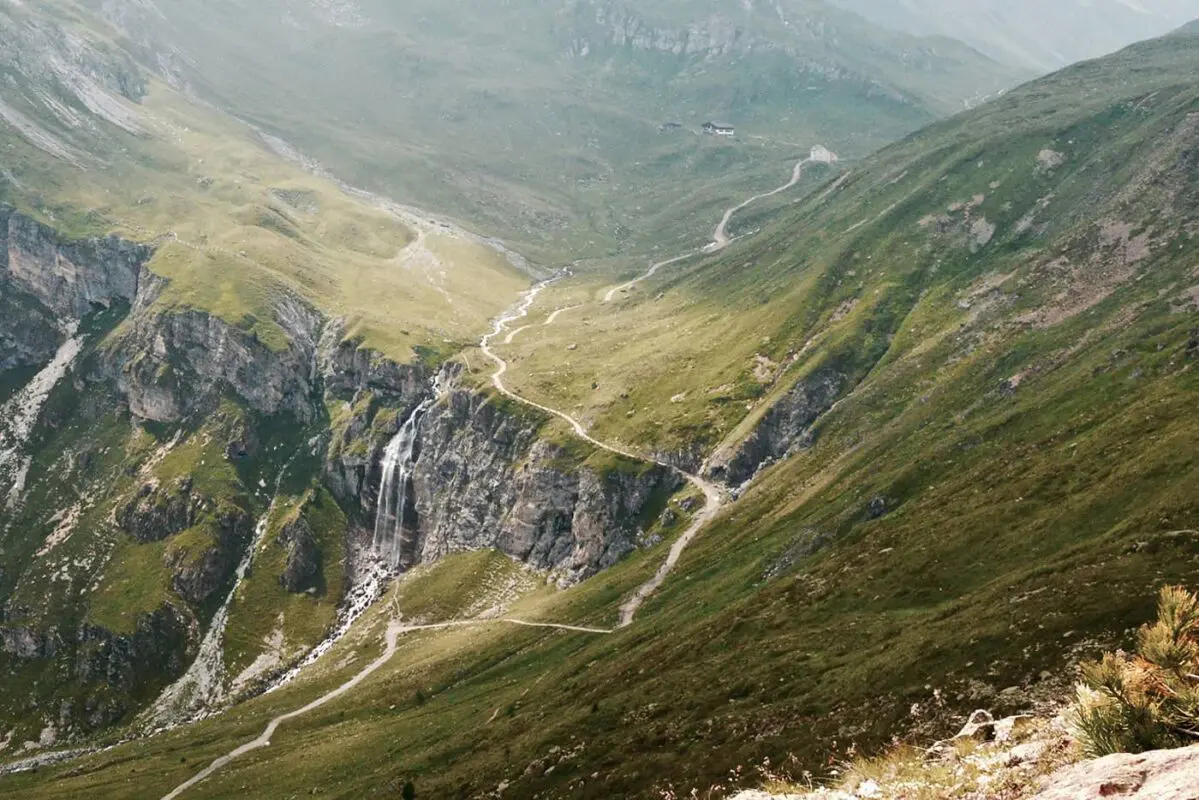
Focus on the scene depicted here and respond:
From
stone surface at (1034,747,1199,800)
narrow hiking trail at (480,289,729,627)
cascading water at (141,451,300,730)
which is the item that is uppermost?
stone surface at (1034,747,1199,800)

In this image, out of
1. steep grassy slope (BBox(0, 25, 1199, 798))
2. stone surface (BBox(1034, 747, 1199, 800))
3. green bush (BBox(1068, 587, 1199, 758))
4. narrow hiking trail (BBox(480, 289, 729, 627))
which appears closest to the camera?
stone surface (BBox(1034, 747, 1199, 800))

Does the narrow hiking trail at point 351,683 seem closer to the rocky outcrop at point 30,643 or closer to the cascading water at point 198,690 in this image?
the cascading water at point 198,690

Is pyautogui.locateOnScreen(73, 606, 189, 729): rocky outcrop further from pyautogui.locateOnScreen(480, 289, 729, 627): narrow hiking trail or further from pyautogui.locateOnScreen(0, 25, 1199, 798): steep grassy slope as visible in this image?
pyautogui.locateOnScreen(480, 289, 729, 627): narrow hiking trail

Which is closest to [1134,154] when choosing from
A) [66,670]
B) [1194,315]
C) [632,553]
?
[1194,315]

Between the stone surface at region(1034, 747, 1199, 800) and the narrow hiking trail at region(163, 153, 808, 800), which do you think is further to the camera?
the narrow hiking trail at region(163, 153, 808, 800)

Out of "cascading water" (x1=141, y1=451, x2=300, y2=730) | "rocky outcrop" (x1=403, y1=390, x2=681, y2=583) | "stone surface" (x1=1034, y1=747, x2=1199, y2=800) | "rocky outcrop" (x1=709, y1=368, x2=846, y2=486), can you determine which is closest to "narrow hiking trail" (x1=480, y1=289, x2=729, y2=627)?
"rocky outcrop" (x1=403, y1=390, x2=681, y2=583)

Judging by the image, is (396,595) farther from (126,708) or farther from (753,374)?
(753,374)

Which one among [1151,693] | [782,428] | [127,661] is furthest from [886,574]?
[127,661]
